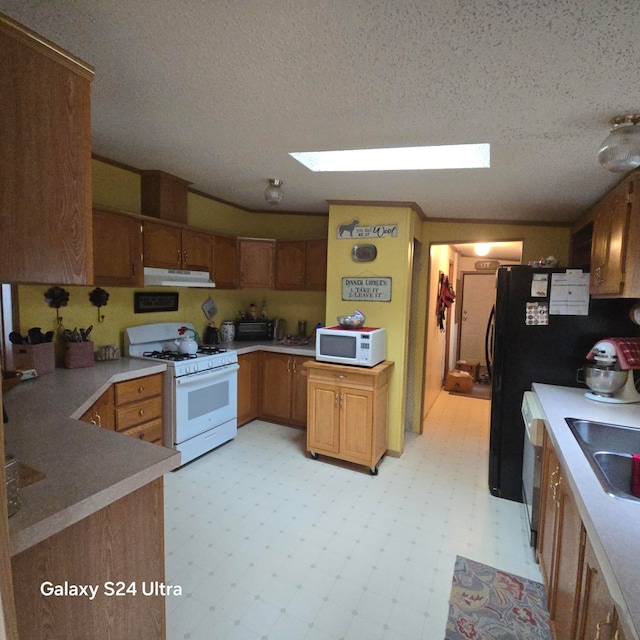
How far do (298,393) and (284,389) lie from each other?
0.57 feet

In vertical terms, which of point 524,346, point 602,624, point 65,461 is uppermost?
point 524,346

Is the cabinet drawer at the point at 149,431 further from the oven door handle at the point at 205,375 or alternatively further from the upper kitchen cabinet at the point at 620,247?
the upper kitchen cabinet at the point at 620,247

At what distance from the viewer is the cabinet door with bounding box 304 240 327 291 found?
3824mm

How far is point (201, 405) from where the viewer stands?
304 cm

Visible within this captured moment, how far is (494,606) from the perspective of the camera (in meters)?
1.73

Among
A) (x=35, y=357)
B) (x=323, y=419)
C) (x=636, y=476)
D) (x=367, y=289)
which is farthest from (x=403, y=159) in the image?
(x=35, y=357)

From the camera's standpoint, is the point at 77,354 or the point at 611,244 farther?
the point at 77,354

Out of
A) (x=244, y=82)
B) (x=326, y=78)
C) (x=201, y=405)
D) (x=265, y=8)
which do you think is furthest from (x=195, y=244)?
(x=265, y=8)

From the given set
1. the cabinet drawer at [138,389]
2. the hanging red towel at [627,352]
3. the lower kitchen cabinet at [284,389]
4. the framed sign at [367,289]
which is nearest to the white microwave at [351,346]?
the framed sign at [367,289]

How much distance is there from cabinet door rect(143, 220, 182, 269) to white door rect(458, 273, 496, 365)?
16.7 ft

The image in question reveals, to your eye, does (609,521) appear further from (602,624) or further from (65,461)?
(65,461)

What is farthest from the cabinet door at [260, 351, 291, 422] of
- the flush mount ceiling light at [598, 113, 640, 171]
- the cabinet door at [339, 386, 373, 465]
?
the flush mount ceiling light at [598, 113, 640, 171]

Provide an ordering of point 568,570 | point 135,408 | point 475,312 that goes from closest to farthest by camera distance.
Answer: point 568,570, point 135,408, point 475,312

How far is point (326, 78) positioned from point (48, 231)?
1.06m
